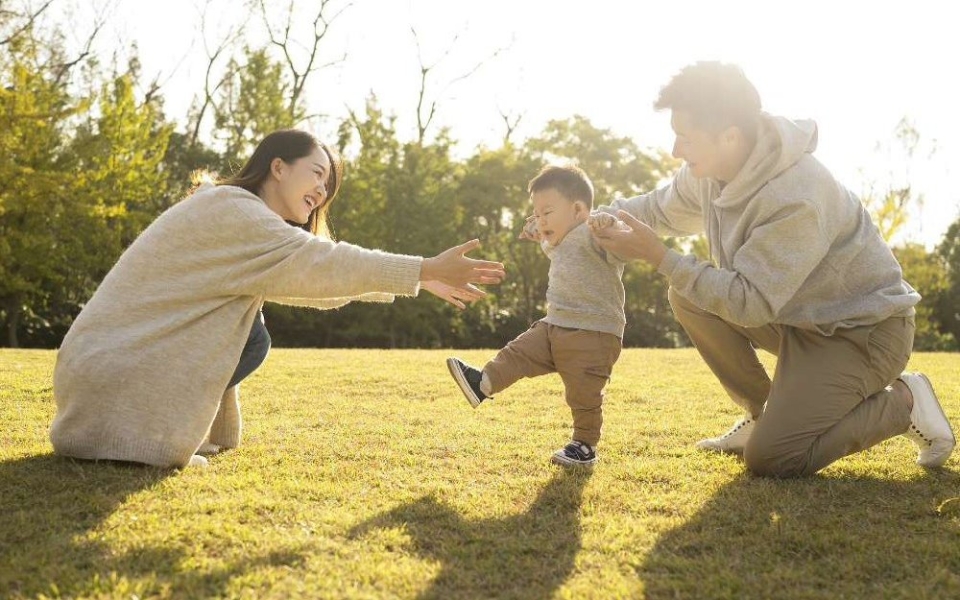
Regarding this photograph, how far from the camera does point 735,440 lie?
12.8 feet

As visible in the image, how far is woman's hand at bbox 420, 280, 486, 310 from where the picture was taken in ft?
11.0

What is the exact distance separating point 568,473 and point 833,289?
1337mm

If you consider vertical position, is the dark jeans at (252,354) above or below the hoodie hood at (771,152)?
below

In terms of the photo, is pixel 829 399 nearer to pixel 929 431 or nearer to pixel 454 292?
pixel 929 431

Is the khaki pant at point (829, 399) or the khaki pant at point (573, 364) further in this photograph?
the khaki pant at point (573, 364)

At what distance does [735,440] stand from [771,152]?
1.31 meters

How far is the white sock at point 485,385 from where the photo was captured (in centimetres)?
381

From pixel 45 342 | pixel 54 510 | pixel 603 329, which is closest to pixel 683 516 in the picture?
pixel 603 329

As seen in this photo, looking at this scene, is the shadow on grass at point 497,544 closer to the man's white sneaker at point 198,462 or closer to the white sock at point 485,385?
the white sock at point 485,385

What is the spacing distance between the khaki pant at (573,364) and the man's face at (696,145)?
835 millimetres

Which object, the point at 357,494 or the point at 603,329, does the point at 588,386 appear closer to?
the point at 603,329

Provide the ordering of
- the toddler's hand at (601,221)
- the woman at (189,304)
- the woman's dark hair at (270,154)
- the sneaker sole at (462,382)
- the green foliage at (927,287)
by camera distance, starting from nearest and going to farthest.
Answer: the woman at (189,304)
the toddler's hand at (601,221)
the woman's dark hair at (270,154)
the sneaker sole at (462,382)
the green foliage at (927,287)

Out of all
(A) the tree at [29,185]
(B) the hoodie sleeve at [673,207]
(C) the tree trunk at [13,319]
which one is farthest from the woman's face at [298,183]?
(C) the tree trunk at [13,319]

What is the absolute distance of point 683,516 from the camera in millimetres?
2783
